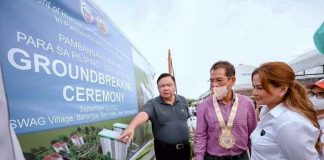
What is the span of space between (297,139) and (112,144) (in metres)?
1.15

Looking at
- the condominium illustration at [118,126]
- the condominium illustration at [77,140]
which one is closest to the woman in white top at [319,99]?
the condominium illustration at [118,126]

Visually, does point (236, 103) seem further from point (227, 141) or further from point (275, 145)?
point (275, 145)

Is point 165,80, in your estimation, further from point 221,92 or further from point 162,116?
point 221,92

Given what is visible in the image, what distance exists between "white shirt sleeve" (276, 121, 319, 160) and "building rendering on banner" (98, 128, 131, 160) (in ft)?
3.49

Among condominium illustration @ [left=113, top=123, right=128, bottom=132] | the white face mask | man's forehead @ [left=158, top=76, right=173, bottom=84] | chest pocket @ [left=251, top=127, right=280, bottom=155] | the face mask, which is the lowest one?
chest pocket @ [left=251, top=127, right=280, bottom=155]

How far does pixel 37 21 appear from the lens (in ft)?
3.98

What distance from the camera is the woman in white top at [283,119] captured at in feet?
5.21

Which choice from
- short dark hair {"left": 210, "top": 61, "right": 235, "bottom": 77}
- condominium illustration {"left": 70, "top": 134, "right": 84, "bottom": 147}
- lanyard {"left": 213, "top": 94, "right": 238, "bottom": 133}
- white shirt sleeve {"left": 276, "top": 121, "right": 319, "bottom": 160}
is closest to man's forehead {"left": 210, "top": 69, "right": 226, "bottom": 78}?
short dark hair {"left": 210, "top": 61, "right": 235, "bottom": 77}

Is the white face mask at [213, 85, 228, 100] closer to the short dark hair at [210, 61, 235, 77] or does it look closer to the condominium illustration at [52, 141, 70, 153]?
the short dark hair at [210, 61, 235, 77]

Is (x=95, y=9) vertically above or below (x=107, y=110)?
above

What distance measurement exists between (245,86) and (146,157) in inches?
526

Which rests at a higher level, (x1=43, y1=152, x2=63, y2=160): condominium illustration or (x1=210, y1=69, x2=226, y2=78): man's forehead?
(x1=210, y1=69, x2=226, y2=78): man's forehead

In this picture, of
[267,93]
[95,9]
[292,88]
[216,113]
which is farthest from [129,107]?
[292,88]

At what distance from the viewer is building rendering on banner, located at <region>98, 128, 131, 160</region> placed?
172 centimetres
